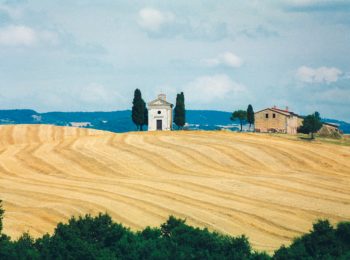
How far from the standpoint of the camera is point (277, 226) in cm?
4806

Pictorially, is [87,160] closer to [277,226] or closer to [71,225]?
[277,226]

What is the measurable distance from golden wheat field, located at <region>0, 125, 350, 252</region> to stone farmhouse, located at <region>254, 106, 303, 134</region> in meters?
44.2

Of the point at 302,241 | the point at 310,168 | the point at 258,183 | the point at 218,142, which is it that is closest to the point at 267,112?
the point at 218,142

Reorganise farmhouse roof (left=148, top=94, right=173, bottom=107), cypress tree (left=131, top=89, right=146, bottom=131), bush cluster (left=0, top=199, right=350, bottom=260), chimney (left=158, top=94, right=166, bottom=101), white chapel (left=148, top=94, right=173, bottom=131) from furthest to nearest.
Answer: chimney (left=158, top=94, right=166, bottom=101), farmhouse roof (left=148, top=94, right=173, bottom=107), white chapel (left=148, top=94, right=173, bottom=131), cypress tree (left=131, top=89, right=146, bottom=131), bush cluster (left=0, top=199, right=350, bottom=260)

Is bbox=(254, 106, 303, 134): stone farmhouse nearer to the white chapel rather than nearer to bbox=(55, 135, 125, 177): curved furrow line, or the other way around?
the white chapel

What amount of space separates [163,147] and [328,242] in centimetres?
5225

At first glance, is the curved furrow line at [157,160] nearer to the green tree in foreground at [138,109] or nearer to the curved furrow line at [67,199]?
the curved furrow line at [67,199]

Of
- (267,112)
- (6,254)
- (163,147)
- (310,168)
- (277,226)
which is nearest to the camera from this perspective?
(6,254)

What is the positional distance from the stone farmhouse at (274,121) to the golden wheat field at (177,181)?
44230mm

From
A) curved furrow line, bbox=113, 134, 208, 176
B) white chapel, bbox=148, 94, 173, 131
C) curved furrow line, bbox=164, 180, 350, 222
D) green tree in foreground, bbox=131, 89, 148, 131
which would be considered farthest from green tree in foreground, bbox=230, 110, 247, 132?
curved furrow line, bbox=164, 180, 350, 222

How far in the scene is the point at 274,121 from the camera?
469ft

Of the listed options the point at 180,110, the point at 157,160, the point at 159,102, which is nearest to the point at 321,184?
the point at 157,160

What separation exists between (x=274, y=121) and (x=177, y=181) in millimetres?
82229

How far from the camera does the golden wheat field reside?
49.3 metres
